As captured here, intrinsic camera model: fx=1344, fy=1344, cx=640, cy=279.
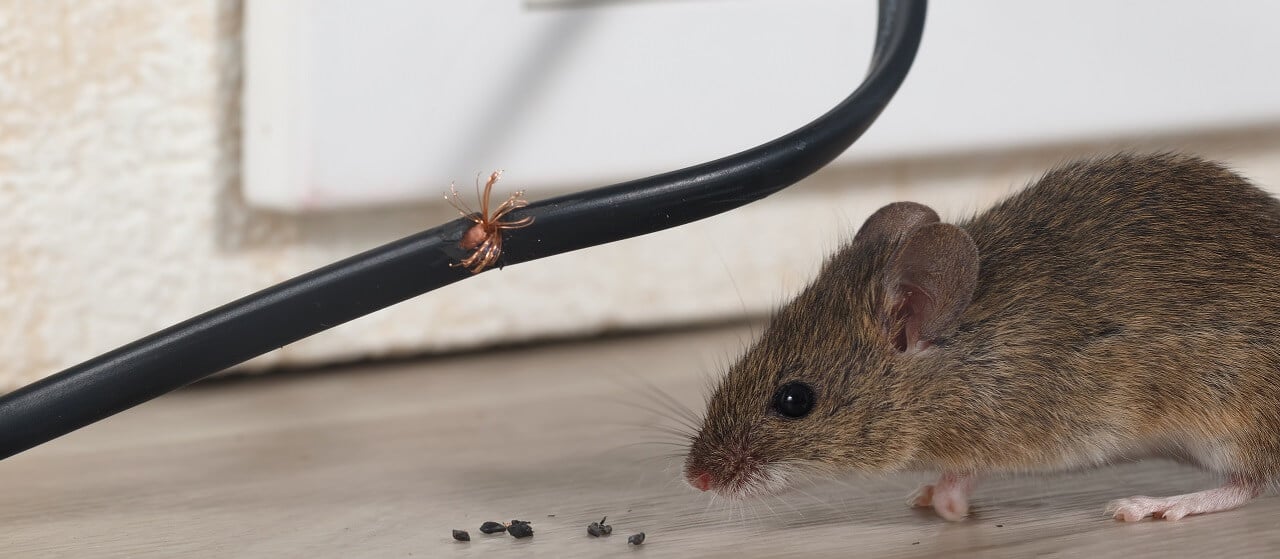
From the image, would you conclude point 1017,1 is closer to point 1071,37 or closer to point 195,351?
point 1071,37

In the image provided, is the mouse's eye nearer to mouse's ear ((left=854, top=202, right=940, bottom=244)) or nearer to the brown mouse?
the brown mouse

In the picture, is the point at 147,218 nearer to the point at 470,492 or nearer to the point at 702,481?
the point at 470,492

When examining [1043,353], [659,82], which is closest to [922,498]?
[1043,353]

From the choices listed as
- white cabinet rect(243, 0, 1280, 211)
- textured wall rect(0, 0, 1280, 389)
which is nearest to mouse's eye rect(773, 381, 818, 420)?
white cabinet rect(243, 0, 1280, 211)

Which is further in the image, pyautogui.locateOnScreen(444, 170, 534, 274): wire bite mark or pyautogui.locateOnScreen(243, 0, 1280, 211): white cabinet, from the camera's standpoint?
pyautogui.locateOnScreen(243, 0, 1280, 211): white cabinet

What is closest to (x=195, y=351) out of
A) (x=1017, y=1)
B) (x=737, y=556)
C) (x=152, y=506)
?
(x=152, y=506)

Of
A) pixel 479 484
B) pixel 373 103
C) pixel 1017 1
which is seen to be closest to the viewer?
pixel 479 484

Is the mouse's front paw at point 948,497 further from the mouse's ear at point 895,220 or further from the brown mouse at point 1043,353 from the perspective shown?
the mouse's ear at point 895,220
